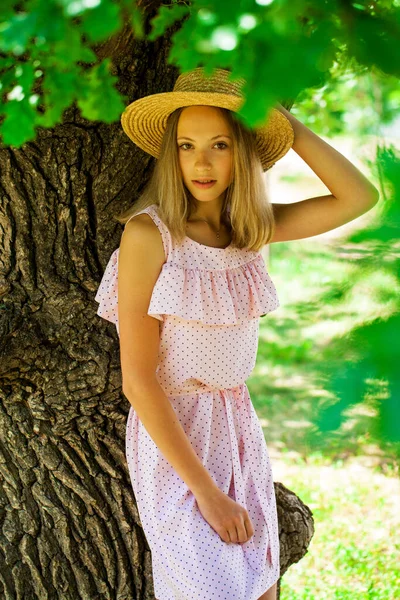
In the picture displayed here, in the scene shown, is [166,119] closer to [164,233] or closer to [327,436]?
[164,233]

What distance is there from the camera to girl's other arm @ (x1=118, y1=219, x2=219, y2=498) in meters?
2.22

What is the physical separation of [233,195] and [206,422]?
2.20 feet

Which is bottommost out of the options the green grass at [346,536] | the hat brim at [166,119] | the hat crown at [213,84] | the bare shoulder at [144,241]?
the green grass at [346,536]

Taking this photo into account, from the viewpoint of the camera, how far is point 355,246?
0.68 meters

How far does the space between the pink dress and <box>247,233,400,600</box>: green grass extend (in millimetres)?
158

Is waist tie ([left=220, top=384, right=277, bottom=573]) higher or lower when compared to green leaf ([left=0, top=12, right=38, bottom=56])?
lower

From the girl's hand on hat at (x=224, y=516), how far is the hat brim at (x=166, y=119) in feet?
3.43

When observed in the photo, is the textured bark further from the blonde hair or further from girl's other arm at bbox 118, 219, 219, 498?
girl's other arm at bbox 118, 219, 219, 498

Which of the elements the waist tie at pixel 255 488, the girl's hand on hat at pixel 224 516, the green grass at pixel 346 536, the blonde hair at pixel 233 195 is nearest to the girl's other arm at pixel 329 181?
the blonde hair at pixel 233 195

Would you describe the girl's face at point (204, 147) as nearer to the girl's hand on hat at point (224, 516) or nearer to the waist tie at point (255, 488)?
the waist tie at point (255, 488)

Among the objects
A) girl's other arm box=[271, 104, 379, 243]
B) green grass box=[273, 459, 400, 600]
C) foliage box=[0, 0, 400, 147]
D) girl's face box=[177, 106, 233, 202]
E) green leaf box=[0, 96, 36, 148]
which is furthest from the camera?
green grass box=[273, 459, 400, 600]

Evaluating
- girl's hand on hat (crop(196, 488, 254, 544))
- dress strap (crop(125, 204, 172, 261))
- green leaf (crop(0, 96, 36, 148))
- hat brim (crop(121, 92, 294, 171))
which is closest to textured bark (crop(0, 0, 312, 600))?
hat brim (crop(121, 92, 294, 171))

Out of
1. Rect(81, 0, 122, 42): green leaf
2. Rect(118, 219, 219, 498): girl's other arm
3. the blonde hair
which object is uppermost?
Rect(81, 0, 122, 42): green leaf

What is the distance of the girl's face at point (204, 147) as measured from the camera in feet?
7.57
